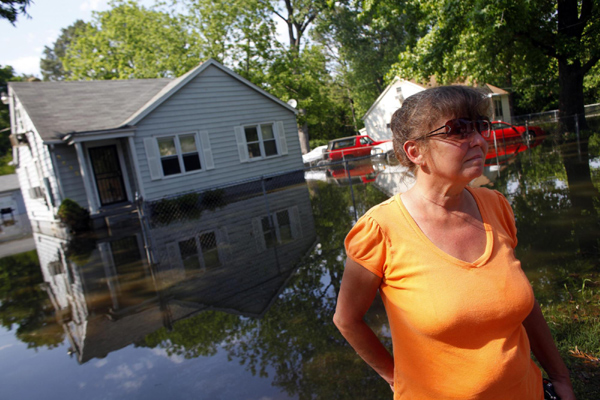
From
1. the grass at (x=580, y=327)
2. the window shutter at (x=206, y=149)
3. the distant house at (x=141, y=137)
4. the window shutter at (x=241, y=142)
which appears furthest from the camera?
the window shutter at (x=241, y=142)

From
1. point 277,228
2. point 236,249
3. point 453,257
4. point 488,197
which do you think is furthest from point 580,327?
point 277,228

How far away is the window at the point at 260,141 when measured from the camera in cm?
1755

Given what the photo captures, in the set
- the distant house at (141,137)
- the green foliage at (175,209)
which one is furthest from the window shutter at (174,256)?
the distant house at (141,137)

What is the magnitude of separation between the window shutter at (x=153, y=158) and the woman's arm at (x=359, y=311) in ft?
47.6

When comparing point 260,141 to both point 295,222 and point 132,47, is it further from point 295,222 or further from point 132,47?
point 132,47

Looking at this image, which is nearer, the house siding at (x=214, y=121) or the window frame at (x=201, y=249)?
the window frame at (x=201, y=249)

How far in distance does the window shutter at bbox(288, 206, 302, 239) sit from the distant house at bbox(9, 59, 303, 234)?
5.98 meters

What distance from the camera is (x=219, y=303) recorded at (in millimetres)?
5578

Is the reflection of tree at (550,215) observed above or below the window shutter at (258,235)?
below

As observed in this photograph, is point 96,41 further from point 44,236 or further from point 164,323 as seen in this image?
point 164,323

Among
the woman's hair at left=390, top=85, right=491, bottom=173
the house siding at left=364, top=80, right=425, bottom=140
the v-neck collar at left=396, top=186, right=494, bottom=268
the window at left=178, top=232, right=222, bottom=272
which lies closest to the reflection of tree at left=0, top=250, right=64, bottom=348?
the window at left=178, top=232, right=222, bottom=272

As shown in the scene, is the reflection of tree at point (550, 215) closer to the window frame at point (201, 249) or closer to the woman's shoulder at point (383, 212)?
the woman's shoulder at point (383, 212)

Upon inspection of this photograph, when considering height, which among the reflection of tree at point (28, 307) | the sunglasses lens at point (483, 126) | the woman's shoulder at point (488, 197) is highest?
the sunglasses lens at point (483, 126)

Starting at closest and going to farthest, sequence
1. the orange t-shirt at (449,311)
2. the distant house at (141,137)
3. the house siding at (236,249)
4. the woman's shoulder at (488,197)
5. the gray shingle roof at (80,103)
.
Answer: the orange t-shirt at (449,311) → the woman's shoulder at (488,197) → the house siding at (236,249) → the distant house at (141,137) → the gray shingle roof at (80,103)
